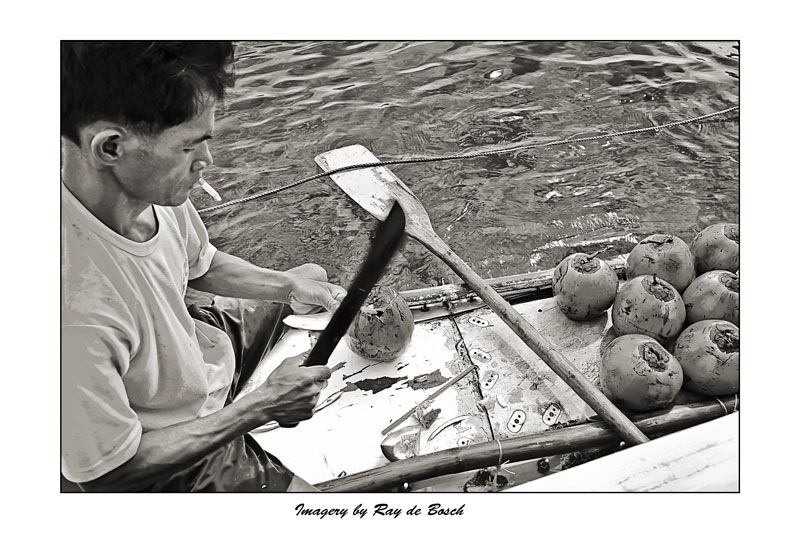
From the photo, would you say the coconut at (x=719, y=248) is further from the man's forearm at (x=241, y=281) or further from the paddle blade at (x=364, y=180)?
the man's forearm at (x=241, y=281)

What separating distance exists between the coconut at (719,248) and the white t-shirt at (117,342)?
1115 mm

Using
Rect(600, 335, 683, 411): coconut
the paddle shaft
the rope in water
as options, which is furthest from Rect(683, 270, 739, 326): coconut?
the rope in water

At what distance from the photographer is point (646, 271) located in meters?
1.57

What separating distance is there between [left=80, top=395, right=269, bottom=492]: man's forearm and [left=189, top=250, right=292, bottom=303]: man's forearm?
235 mm

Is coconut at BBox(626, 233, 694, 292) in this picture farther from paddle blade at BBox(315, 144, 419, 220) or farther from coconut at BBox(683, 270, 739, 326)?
paddle blade at BBox(315, 144, 419, 220)

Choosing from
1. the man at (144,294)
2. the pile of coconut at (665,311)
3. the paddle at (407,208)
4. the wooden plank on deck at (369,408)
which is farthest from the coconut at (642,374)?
the man at (144,294)

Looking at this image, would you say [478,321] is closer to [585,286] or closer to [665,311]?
[585,286]

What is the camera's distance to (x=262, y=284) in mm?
1461

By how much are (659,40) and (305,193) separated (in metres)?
0.83

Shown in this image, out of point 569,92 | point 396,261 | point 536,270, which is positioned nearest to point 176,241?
point 396,261

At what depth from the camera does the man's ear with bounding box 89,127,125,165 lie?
1153 mm

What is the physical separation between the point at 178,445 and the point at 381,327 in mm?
459

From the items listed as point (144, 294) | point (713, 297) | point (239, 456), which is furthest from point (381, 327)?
point (713, 297)
